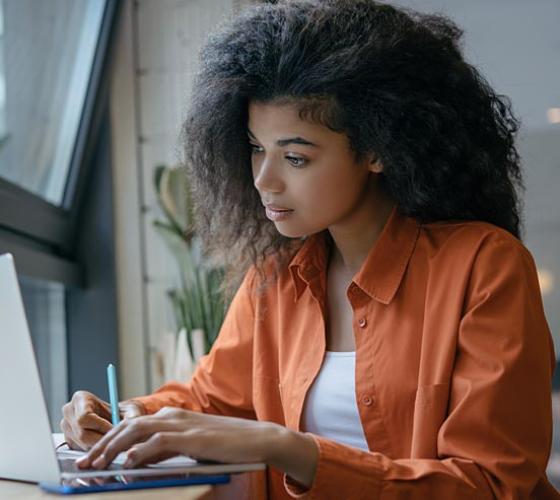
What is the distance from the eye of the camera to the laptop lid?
1.00 meters

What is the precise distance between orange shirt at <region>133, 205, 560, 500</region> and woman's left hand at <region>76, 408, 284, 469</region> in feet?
0.38

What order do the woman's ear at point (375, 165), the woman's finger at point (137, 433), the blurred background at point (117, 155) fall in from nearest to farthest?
the woman's finger at point (137, 433) < the woman's ear at point (375, 165) < the blurred background at point (117, 155)

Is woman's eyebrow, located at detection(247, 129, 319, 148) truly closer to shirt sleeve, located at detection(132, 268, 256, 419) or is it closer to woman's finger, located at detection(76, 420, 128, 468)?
shirt sleeve, located at detection(132, 268, 256, 419)

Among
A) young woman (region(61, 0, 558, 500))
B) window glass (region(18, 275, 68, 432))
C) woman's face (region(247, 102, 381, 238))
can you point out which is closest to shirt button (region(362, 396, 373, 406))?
young woman (region(61, 0, 558, 500))

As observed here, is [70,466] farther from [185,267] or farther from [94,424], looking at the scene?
→ [185,267]

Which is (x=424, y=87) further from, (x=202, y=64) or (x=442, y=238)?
(x=202, y=64)

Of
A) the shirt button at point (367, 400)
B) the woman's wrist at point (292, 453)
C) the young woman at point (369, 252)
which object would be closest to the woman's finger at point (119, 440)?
the woman's wrist at point (292, 453)

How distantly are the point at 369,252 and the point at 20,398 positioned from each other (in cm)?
75

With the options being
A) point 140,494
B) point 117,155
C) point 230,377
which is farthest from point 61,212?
point 140,494

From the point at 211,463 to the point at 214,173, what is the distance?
872 millimetres

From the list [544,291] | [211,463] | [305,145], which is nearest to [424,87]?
[305,145]

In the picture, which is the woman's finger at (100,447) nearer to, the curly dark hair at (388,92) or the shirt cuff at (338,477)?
the shirt cuff at (338,477)

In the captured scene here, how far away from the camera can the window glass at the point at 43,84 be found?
2.76 metres

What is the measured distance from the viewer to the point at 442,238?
1600mm
